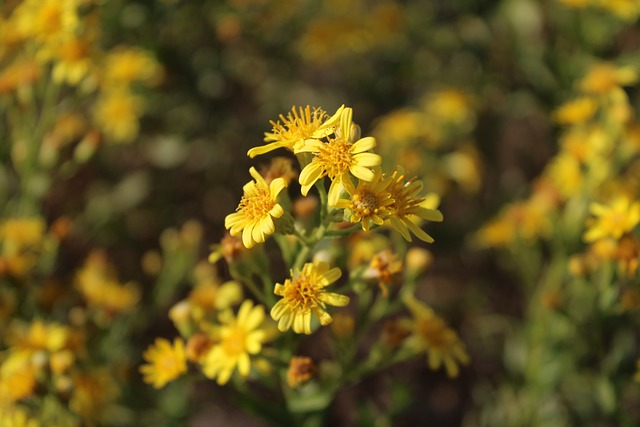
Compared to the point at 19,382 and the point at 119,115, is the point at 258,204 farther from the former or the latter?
the point at 119,115

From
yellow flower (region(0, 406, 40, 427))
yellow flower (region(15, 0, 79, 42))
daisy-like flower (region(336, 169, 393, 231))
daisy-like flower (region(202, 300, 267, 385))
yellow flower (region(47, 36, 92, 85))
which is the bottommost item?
yellow flower (region(0, 406, 40, 427))

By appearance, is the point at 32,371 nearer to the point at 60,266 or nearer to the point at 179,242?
the point at 179,242

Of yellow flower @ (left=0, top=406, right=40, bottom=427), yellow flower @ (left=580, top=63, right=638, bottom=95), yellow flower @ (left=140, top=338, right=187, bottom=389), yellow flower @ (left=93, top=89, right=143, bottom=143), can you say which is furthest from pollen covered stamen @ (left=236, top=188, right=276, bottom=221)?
yellow flower @ (left=93, top=89, right=143, bottom=143)

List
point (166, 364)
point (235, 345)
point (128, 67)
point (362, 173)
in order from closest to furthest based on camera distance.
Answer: point (362, 173) < point (235, 345) < point (166, 364) < point (128, 67)

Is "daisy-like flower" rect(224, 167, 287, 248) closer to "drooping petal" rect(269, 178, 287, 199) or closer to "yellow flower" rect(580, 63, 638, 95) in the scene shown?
"drooping petal" rect(269, 178, 287, 199)

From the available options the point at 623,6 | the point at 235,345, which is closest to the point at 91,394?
the point at 235,345

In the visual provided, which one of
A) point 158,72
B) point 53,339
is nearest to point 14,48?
point 158,72
